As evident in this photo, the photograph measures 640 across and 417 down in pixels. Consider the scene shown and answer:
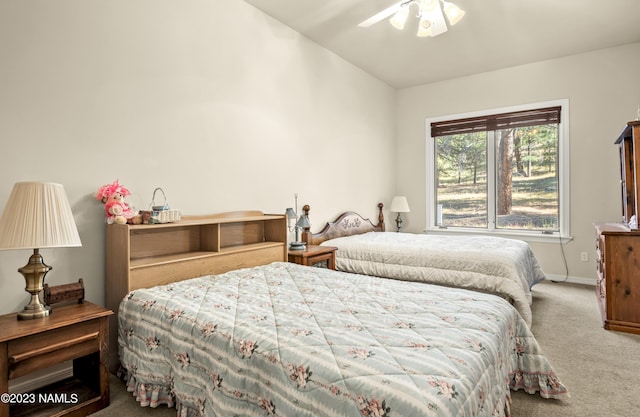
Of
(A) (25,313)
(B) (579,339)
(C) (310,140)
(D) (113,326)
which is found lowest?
(B) (579,339)

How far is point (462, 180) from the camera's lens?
17.8 ft

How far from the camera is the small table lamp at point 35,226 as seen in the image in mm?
1629

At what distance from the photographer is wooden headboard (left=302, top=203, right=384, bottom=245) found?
12.9 feet

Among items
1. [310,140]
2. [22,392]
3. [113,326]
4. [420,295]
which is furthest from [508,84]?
[22,392]

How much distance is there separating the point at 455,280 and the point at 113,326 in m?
2.77

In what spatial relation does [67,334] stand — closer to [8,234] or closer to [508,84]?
[8,234]

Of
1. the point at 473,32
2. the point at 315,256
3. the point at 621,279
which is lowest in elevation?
the point at 621,279

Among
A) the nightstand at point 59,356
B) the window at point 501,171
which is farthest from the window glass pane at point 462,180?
the nightstand at point 59,356

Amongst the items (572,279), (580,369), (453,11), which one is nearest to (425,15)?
(453,11)

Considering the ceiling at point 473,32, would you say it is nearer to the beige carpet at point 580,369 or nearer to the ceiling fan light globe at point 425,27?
the ceiling fan light globe at point 425,27

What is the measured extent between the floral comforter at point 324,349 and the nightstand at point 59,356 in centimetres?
15

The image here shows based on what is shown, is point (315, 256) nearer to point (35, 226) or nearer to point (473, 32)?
point (35, 226)

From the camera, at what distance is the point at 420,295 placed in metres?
1.98

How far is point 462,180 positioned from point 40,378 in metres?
5.31
